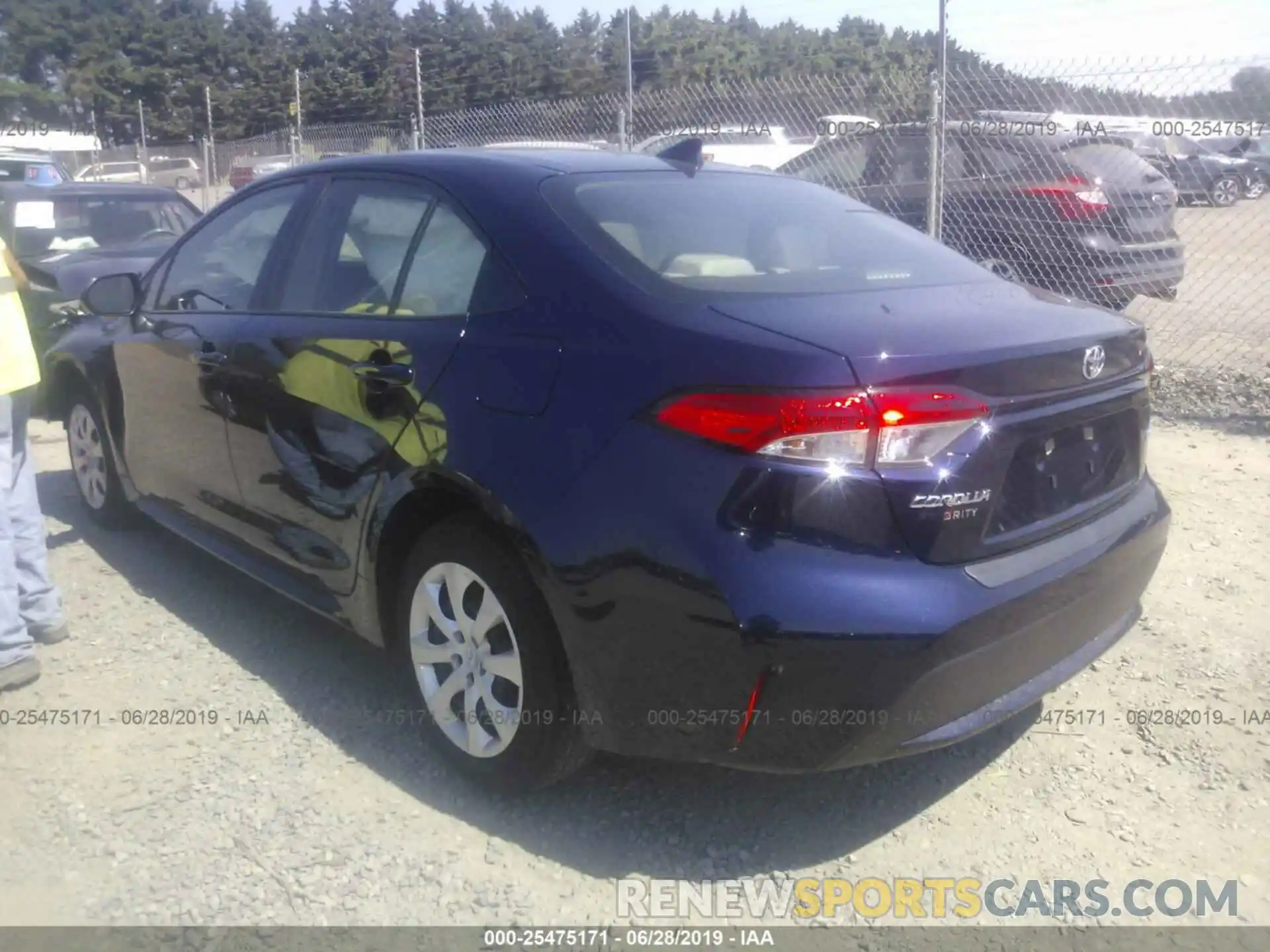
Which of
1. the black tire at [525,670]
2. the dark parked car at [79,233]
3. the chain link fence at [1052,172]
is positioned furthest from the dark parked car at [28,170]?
the black tire at [525,670]

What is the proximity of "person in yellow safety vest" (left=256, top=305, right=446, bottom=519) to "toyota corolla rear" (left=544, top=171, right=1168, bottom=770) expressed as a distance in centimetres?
53

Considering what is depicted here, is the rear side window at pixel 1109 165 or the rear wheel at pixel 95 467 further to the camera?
the rear side window at pixel 1109 165

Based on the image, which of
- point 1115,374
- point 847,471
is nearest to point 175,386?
point 847,471

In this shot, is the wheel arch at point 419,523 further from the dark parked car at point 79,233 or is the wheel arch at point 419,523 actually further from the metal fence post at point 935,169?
the metal fence post at point 935,169

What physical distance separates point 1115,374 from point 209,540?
119 inches

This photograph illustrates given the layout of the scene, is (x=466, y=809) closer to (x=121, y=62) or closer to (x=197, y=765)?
(x=197, y=765)

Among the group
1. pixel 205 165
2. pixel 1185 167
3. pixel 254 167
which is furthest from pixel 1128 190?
pixel 254 167

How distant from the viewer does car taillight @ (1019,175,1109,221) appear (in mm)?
7371

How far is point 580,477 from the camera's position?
97.4 inches

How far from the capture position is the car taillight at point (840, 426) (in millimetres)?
2254

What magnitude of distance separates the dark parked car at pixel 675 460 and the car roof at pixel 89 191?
18.9ft

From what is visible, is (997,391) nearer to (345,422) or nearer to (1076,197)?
(345,422)

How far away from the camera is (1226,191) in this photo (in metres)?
12.4

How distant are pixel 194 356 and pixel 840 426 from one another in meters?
2.55
